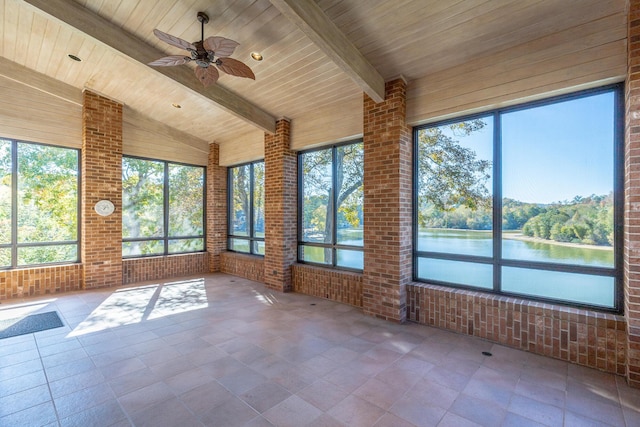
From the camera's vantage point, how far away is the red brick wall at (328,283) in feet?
16.3

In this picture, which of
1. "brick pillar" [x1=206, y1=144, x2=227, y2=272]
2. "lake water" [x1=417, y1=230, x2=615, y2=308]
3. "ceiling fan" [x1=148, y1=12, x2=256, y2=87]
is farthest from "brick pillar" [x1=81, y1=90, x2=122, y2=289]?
"lake water" [x1=417, y1=230, x2=615, y2=308]

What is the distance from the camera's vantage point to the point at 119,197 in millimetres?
6434

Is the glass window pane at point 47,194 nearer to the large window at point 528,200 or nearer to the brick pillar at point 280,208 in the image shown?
the brick pillar at point 280,208

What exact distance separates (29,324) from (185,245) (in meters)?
3.70

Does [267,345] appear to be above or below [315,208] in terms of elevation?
below

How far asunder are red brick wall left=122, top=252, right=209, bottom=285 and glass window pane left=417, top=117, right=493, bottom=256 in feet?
19.0

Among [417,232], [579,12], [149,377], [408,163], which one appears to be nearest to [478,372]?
[417,232]

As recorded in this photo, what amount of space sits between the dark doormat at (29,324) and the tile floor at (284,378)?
185mm

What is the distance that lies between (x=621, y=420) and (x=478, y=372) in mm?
978

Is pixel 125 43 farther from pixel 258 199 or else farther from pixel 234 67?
pixel 258 199

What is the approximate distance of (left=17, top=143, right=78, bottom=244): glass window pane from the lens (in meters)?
5.56

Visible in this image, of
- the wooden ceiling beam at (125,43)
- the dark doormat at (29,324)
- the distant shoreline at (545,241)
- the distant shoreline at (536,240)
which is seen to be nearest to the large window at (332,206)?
the wooden ceiling beam at (125,43)

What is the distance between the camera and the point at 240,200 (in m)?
7.73

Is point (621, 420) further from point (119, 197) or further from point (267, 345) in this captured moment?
point (119, 197)
